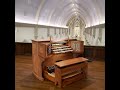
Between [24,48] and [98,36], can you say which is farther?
[98,36]

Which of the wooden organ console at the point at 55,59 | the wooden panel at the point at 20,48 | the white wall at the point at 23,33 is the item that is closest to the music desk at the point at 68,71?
the wooden organ console at the point at 55,59

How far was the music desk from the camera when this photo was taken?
13.4 ft

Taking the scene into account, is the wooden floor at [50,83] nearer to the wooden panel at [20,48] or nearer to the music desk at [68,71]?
the music desk at [68,71]

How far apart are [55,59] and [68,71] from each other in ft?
3.11

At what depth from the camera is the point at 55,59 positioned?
16.6 ft

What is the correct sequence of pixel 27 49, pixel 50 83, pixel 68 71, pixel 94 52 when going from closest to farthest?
pixel 68 71 → pixel 50 83 → pixel 94 52 → pixel 27 49

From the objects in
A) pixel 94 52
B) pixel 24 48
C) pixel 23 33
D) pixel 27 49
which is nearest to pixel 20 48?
pixel 24 48

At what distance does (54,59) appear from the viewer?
5039 mm

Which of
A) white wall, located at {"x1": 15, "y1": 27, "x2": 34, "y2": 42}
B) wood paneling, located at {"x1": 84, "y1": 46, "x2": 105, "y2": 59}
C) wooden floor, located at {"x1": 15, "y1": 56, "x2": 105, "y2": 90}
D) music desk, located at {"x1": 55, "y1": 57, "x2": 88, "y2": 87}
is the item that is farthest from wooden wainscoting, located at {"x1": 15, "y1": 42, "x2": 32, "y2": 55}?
music desk, located at {"x1": 55, "y1": 57, "x2": 88, "y2": 87}

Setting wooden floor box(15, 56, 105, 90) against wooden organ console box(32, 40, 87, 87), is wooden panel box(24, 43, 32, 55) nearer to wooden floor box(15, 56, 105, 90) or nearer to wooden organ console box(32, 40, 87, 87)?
wooden floor box(15, 56, 105, 90)

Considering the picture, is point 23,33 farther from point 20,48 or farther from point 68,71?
point 68,71
